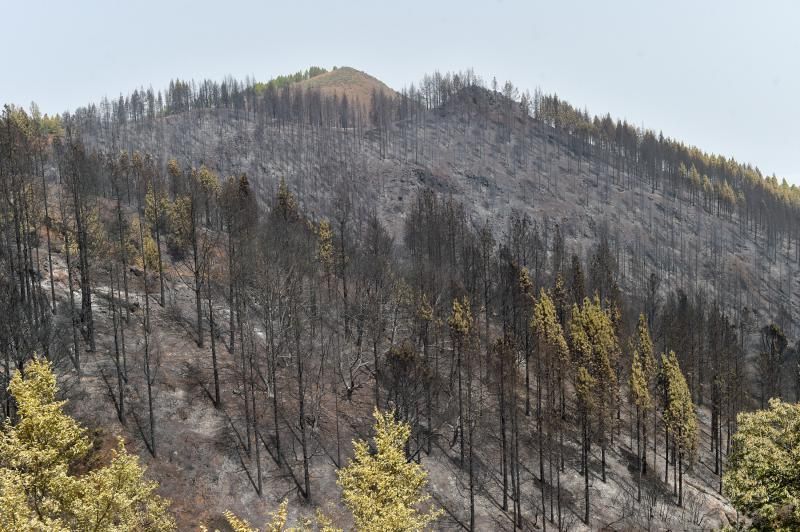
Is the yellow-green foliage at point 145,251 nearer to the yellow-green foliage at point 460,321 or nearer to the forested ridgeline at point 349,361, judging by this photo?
the forested ridgeline at point 349,361

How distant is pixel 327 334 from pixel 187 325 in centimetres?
1451

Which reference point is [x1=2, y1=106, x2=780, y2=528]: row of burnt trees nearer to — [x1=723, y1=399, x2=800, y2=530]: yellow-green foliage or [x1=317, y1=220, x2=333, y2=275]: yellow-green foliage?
[x1=317, y1=220, x2=333, y2=275]: yellow-green foliage

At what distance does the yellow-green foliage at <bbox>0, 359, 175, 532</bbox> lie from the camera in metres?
15.4

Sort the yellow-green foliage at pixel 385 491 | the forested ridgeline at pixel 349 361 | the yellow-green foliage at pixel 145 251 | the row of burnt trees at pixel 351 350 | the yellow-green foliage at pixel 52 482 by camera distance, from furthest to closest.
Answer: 1. the yellow-green foliage at pixel 145 251
2. the row of burnt trees at pixel 351 350
3. the forested ridgeline at pixel 349 361
4. the yellow-green foliage at pixel 385 491
5. the yellow-green foliage at pixel 52 482

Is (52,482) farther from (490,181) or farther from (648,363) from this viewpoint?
(490,181)

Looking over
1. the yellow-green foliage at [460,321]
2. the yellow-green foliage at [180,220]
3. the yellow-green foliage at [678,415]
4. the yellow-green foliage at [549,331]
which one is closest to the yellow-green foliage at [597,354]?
the yellow-green foliage at [549,331]

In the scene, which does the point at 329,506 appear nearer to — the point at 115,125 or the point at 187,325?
the point at 187,325

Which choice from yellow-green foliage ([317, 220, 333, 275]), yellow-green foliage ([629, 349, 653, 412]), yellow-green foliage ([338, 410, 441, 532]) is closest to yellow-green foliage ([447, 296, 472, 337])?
yellow-green foliage ([629, 349, 653, 412])

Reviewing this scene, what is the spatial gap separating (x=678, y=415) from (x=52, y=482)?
51962 mm

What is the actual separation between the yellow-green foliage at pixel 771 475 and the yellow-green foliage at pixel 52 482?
2240 cm

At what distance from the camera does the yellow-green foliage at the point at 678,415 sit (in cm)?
5100

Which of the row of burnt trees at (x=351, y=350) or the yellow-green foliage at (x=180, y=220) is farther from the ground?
the yellow-green foliage at (x=180, y=220)

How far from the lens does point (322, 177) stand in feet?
490

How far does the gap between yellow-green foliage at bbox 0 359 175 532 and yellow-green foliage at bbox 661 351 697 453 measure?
47.1m
